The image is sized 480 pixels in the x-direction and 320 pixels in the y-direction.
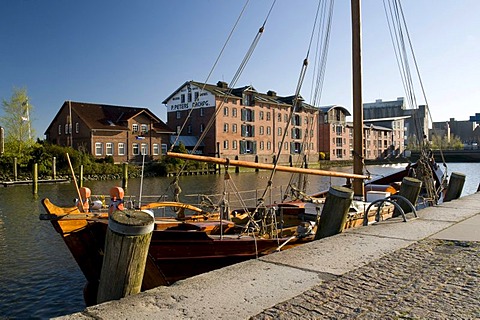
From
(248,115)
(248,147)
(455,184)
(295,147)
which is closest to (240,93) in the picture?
(248,115)

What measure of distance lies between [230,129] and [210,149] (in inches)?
201

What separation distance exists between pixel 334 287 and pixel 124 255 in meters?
2.53

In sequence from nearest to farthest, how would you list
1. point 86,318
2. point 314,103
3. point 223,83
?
point 86,318
point 314,103
point 223,83

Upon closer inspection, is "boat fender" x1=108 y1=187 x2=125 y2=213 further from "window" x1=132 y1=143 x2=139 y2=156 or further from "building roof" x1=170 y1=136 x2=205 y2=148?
"building roof" x1=170 y1=136 x2=205 y2=148

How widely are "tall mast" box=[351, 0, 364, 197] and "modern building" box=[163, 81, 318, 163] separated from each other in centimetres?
4605

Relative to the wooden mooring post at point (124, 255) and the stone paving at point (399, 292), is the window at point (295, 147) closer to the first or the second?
the stone paving at point (399, 292)

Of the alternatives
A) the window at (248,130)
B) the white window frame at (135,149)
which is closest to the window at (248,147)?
the window at (248,130)

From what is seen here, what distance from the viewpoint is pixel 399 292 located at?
14.8 ft

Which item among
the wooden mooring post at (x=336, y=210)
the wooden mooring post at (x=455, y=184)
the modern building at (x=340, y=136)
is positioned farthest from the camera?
the modern building at (x=340, y=136)

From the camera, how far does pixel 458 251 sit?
6.30 m

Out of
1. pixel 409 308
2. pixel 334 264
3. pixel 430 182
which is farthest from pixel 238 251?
pixel 430 182

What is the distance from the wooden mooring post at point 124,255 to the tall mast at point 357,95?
1003cm

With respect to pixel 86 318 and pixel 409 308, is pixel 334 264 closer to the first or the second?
pixel 409 308

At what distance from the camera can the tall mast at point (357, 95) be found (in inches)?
537
